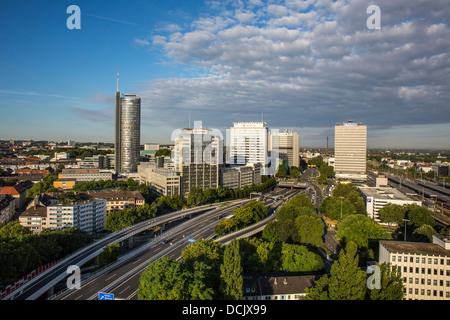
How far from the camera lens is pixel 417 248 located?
63.5 ft

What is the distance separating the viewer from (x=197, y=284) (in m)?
14.0

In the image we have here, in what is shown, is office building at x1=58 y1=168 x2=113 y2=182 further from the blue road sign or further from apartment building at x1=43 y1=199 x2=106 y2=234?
the blue road sign

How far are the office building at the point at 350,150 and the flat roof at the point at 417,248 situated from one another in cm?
5841

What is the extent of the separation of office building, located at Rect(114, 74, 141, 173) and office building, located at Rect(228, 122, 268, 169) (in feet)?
85.4

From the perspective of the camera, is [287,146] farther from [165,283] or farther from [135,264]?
[165,283]

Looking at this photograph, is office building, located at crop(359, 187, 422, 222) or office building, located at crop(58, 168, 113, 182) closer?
office building, located at crop(359, 187, 422, 222)

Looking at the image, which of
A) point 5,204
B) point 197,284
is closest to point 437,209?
point 197,284

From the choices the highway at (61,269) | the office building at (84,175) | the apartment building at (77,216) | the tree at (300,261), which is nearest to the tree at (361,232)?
the tree at (300,261)

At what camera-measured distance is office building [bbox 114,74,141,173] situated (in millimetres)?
80062

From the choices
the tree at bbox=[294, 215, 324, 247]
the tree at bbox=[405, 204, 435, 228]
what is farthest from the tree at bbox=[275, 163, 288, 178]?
the tree at bbox=[294, 215, 324, 247]

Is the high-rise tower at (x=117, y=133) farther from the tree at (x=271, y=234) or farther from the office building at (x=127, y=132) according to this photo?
the tree at (x=271, y=234)

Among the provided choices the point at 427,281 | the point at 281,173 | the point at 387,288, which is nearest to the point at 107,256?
the point at 387,288
